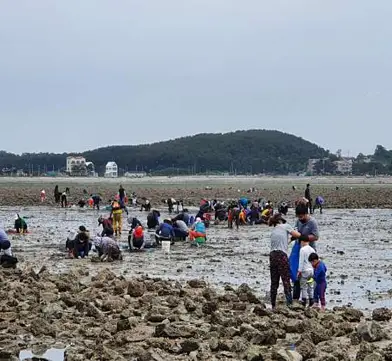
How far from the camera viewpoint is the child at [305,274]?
1227 cm

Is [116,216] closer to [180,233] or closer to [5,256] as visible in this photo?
[180,233]

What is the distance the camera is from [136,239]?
71.6 feet

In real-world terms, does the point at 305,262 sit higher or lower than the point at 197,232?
higher

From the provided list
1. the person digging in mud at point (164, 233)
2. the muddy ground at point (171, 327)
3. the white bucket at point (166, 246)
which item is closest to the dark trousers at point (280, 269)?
the muddy ground at point (171, 327)

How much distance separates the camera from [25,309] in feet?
38.4

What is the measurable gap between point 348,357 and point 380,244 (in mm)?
16329

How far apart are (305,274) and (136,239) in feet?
33.5

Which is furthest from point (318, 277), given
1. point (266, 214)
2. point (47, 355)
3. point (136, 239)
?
point (266, 214)

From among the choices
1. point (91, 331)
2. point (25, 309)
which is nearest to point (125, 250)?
point (25, 309)

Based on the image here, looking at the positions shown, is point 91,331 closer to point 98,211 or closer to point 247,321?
point 247,321

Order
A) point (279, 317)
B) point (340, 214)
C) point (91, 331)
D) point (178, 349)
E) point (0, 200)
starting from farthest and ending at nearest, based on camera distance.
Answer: point (0, 200)
point (340, 214)
point (279, 317)
point (91, 331)
point (178, 349)

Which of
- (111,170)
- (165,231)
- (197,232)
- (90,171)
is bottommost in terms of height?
(197,232)

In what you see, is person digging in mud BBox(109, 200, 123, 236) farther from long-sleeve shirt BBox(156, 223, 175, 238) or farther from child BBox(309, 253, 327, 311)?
child BBox(309, 253, 327, 311)

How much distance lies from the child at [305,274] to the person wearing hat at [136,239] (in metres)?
10.0
